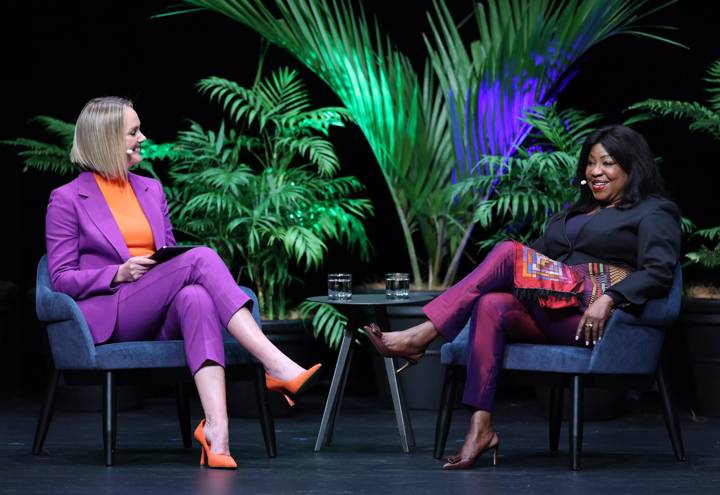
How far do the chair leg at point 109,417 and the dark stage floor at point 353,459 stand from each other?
0.05 metres

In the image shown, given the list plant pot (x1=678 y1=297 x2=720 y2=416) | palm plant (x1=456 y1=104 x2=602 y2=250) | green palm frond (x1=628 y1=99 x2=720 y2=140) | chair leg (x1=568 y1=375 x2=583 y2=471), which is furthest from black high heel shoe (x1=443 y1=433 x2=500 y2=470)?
green palm frond (x1=628 y1=99 x2=720 y2=140)

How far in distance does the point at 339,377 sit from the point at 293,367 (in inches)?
19.6

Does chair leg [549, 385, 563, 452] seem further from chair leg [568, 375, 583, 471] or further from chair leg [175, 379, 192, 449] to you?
chair leg [175, 379, 192, 449]

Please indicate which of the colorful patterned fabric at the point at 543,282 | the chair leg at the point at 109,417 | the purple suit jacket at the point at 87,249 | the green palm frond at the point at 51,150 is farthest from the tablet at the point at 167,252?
the green palm frond at the point at 51,150

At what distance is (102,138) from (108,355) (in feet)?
2.50

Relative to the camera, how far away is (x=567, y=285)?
11.0ft

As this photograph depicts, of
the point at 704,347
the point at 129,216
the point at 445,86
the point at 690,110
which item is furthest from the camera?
the point at 445,86

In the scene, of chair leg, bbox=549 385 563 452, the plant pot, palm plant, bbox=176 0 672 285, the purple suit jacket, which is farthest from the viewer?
palm plant, bbox=176 0 672 285

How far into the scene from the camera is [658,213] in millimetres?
3443

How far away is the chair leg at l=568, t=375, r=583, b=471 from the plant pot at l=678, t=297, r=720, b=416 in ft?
4.56

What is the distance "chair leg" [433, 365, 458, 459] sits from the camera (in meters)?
3.48

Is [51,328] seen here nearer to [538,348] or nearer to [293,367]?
[293,367]

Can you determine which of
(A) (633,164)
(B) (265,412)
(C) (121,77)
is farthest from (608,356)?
(C) (121,77)

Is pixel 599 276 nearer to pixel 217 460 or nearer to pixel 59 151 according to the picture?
pixel 217 460
